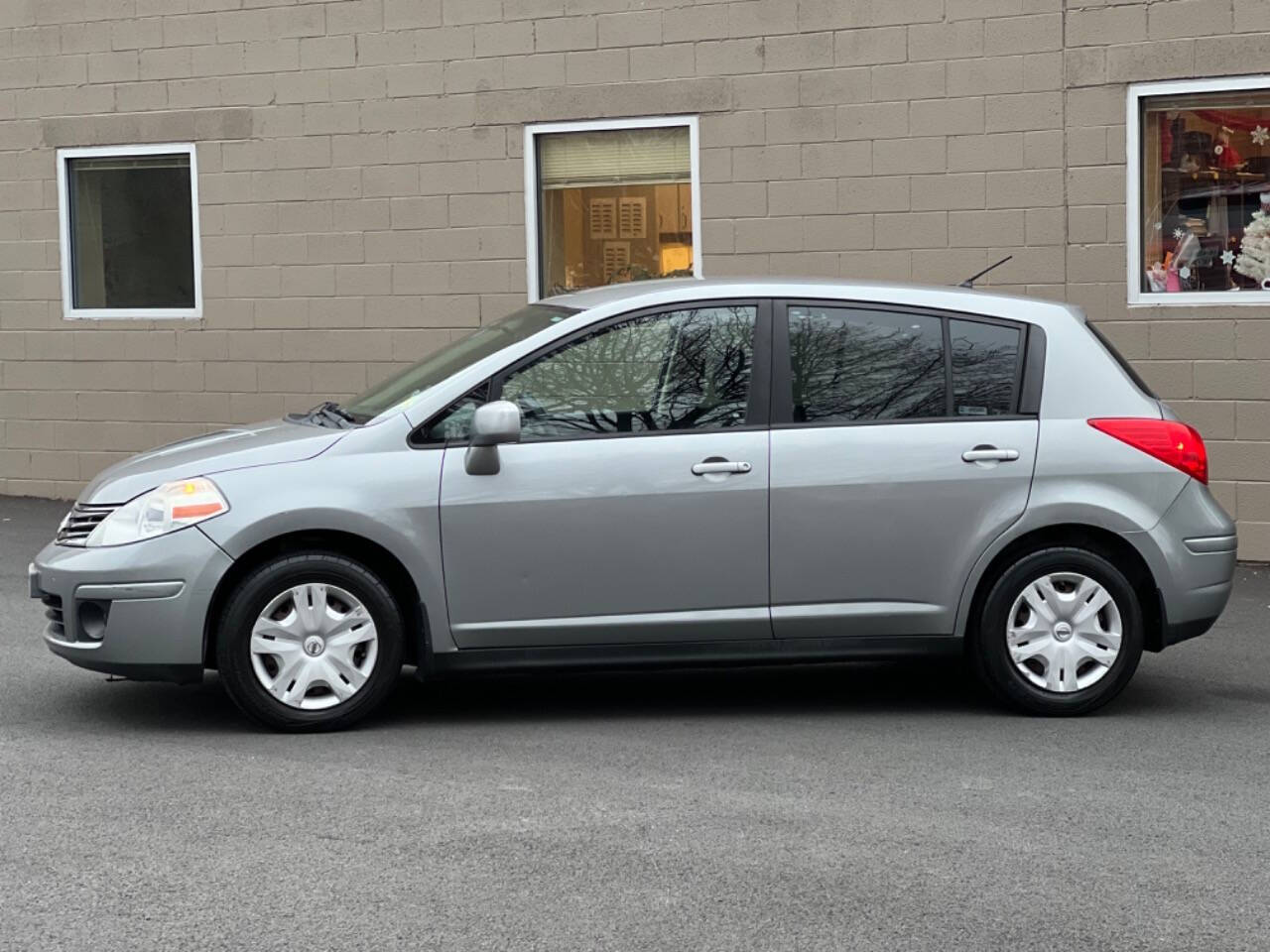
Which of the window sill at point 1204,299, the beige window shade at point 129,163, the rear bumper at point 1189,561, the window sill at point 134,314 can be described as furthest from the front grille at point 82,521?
the beige window shade at point 129,163

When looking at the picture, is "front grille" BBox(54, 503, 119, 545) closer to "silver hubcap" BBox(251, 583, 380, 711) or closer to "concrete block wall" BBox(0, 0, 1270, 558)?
"silver hubcap" BBox(251, 583, 380, 711)

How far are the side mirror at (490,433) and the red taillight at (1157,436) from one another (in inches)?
86.8

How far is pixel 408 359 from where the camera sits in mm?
13094

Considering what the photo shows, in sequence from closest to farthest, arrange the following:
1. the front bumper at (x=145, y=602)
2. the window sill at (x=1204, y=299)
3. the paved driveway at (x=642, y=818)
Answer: the paved driveway at (x=642, y=818), the front bumper at (x=145, y=602), the window sill at (x=1204, y=299)

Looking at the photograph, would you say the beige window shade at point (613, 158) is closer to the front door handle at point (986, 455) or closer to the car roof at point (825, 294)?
the car roof at point (825, 294)

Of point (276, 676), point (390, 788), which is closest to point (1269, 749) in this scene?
point (390, 788)

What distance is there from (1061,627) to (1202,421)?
4.76 m

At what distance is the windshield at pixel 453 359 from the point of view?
7027mm

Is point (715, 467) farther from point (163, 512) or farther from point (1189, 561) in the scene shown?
point (163, 512)

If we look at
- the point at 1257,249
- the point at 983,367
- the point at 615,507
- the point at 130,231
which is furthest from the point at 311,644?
the point at 130,231

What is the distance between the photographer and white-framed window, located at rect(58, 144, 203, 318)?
13875 millimetres

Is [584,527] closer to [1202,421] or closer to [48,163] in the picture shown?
[1202,421]

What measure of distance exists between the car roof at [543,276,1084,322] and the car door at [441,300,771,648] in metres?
0.20

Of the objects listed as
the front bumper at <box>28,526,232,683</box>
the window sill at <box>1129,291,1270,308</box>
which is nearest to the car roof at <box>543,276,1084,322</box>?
the front bumper at <box>28,526,232,683</box>
